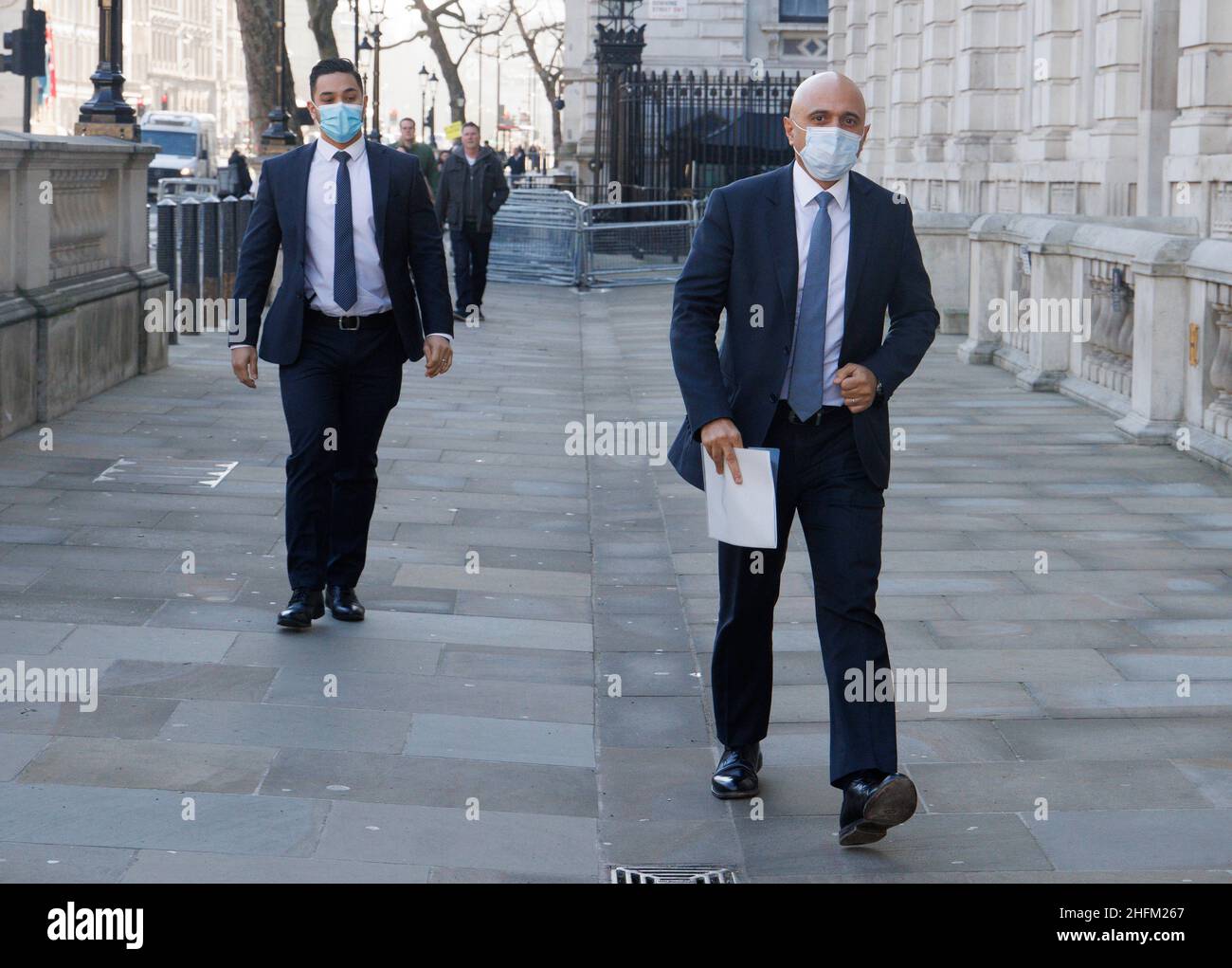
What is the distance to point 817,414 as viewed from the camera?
4707 millimetres

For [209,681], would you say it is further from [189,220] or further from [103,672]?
[189,220]

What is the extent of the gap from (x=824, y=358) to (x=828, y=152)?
0.50m

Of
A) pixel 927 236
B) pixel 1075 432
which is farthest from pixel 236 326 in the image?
pixel 927 236

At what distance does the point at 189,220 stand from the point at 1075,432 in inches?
334

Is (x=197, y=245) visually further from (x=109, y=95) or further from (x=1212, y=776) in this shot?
(x=1212, y=776)

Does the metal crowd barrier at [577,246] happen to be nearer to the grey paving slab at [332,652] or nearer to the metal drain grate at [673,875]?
the grey paving slab at [332,652]

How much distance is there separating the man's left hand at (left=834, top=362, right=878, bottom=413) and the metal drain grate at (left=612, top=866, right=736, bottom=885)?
1.15m

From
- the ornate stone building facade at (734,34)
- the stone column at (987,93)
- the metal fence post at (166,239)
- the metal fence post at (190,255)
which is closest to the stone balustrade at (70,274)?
the metal fence post at (166,239)

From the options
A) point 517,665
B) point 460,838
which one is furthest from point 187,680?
point 460,838

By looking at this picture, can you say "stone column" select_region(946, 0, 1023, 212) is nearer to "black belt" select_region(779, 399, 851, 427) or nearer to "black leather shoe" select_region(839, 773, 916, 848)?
"black belt" select_region(779, 399, 851, 427)

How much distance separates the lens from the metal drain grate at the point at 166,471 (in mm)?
9383

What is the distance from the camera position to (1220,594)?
7.36 m

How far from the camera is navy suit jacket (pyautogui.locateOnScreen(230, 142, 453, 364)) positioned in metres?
6.59

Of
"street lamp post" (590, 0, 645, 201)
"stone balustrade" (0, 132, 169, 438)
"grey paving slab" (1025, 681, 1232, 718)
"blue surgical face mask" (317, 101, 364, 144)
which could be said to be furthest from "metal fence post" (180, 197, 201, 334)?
"street lamp post" (590, 0, 645, 201)
